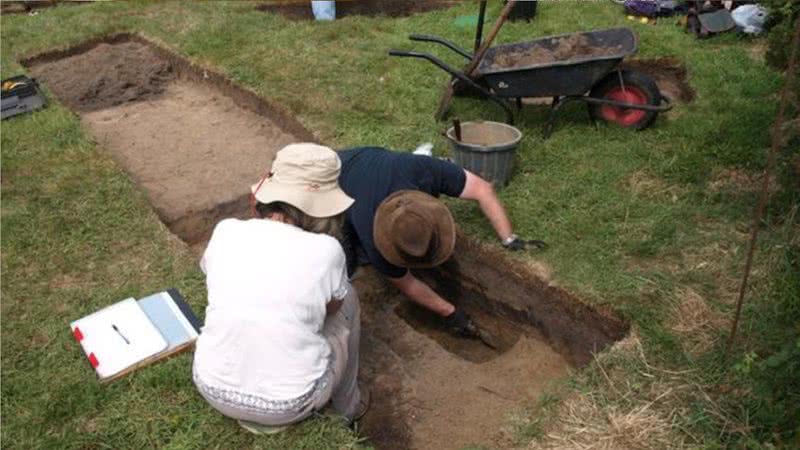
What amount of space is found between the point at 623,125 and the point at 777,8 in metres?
1.29

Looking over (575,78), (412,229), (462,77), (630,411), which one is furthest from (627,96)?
(630,411)

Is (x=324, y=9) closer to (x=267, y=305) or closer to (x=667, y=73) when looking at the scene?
(x=667, y=73)

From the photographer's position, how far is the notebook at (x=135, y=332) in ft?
11.0

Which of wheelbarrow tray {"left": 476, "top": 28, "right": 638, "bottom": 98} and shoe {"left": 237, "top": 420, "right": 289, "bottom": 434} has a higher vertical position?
wheelbarrow tray {"left": 476, "top": 28, "right": 638, "bottom": 98}

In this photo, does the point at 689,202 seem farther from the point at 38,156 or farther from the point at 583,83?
the point at 38,156

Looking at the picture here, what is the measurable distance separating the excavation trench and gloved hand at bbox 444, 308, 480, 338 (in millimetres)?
74

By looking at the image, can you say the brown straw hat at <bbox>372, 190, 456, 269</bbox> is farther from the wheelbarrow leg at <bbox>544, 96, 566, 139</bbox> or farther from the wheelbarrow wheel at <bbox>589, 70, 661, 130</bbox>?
the wheelbarrow wheel at <bbox>589, 70, 661, 130</bbox>

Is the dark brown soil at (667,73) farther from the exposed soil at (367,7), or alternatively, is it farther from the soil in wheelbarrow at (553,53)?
the exposed soil at (367,7)

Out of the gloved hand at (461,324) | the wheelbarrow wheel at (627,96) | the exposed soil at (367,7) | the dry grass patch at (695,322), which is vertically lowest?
the gloved hand at (461,324)

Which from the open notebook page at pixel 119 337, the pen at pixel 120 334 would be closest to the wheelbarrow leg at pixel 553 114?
the open notebook page at pixel 119 337

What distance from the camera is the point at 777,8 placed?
4.39 metres

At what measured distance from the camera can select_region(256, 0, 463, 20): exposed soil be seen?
9.38 metres

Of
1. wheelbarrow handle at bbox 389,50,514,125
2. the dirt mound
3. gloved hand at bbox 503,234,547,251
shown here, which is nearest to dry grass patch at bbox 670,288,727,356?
gloved hand at bbox 503,234,547,251

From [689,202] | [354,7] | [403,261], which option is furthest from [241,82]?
[689,202]
